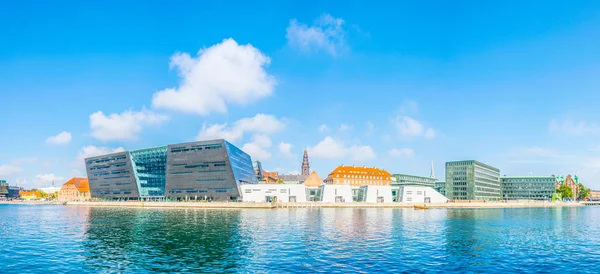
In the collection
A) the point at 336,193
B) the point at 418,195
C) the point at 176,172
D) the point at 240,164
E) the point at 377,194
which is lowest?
the point at 418,195

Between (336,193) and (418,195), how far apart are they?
35866mm

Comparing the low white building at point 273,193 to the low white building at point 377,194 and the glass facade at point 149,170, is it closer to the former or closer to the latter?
the low white building at point 377,194

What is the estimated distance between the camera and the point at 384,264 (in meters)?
40.5

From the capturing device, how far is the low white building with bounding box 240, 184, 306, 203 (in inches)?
6219

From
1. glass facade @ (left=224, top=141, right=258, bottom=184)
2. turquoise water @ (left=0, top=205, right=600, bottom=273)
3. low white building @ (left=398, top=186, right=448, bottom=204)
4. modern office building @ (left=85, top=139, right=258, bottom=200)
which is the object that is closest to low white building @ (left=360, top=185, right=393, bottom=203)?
low white building @ (left=398, top=186, right=448, bottom=204)

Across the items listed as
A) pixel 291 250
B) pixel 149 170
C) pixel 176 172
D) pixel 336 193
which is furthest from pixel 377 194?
pixel 291 250

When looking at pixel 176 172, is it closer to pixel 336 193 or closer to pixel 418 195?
pixel 336 193

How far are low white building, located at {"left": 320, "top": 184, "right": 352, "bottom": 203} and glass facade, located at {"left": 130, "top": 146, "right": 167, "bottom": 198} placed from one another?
2489 inches

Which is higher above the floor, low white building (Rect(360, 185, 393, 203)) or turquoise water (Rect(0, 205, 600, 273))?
low white building (Rect(360, 185, 393, 203))

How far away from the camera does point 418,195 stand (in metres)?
180

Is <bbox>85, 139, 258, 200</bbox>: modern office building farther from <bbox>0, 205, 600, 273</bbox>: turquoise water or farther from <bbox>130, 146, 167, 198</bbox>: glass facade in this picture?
<bbox>0, 205, 600, 273</bbox>: turquoise water

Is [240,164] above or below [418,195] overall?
above

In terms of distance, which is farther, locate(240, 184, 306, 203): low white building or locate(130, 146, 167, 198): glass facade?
locate(130, 146, 167, 198): glass facade

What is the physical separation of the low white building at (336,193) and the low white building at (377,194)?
6824 millimetres
